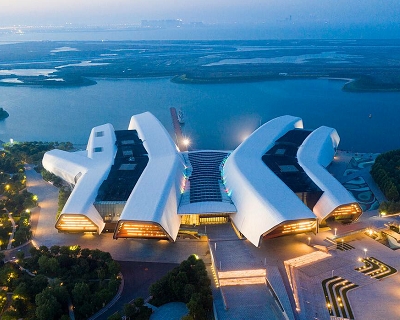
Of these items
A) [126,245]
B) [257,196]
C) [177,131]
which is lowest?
[177,131]

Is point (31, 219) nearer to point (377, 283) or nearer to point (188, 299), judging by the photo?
point (188, 299)

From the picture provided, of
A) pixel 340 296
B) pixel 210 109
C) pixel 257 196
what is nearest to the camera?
pixel 340 296

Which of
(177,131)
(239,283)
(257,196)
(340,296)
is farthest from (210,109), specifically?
(340,296)

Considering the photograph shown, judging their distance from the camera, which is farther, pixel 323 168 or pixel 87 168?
pixel 87 168

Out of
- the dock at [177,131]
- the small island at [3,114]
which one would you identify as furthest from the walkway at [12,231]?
the small island at [3,114]

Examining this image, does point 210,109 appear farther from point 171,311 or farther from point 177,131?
point 171,311

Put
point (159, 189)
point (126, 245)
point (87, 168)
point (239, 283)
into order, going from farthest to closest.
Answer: point (87, 168)
point (159, 189)
point (126, 245)
point (239, 283)
